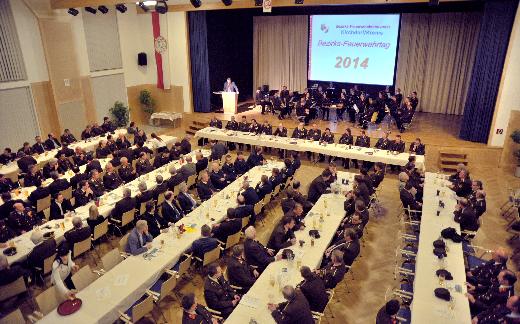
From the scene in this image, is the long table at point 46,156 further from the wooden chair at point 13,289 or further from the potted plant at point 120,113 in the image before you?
the wooden chair at point 13,289

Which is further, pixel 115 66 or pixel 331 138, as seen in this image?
pixel 115 66

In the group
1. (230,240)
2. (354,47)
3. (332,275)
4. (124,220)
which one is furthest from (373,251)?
(354,47)

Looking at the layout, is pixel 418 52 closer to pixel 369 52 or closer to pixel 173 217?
pixel 369 52

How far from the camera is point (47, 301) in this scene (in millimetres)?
Result: 5812

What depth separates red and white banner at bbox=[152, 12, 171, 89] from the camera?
1817 cm

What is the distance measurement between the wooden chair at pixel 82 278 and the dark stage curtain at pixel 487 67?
12859 mm

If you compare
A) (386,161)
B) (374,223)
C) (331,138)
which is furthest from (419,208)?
(331,138)

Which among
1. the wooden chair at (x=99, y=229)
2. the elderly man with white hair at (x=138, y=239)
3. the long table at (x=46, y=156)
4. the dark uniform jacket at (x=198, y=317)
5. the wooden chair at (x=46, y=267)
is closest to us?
the dark uniform jacket at (x=198, y=317)

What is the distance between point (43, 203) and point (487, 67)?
551 inches

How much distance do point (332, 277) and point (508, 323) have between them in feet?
8.17

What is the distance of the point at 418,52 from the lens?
58.0 feet

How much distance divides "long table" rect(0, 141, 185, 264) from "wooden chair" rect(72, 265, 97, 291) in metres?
1.68

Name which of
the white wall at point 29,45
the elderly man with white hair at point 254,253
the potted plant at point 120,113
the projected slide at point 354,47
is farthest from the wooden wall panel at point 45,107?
the elderly man with white hair at point 254,253

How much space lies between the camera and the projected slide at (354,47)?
16969 millimetres
